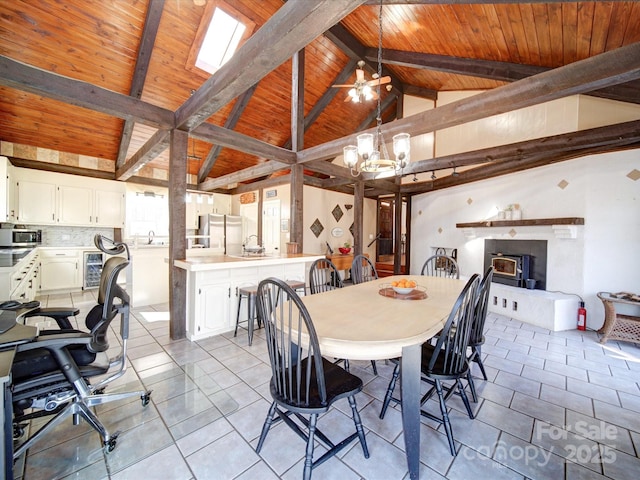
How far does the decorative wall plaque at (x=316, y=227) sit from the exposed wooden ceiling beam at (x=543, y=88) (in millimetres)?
4041

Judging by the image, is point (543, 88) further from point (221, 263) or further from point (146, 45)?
point (146, 45)

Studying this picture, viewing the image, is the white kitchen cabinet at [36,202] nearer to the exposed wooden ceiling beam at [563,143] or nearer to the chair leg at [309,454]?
the chair leg at [309,454]

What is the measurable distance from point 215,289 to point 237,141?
7.00ft

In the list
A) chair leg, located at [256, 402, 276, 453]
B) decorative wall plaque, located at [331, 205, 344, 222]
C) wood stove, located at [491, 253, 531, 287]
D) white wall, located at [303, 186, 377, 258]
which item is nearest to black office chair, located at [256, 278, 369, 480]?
chair leg, located at [256, 402, 276, 453]

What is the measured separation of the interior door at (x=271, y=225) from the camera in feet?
23.3

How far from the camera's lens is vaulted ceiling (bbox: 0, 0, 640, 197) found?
2.21 metres

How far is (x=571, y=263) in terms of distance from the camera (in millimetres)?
3818

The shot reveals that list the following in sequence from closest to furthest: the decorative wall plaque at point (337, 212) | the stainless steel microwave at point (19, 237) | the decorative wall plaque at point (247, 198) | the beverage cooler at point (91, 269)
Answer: the stainless steel microwave at point (19, 237) < the beverage cooler at point (91, 269) < the decorative wall plaque at point (337, 212) < the decorative wall plaque at point (247, 198)

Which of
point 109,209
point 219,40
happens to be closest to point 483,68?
point 219,40

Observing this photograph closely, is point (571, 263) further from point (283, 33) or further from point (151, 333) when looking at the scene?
point (151, 333)

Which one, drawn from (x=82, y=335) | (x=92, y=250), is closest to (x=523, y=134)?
(x=82, y=335)

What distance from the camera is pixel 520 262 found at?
14.1 ft

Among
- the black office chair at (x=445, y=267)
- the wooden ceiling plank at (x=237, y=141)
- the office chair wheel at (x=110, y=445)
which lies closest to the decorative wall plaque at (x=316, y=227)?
the wooden ceiling plank at (x=237, y=141)

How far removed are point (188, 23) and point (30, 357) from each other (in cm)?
457
